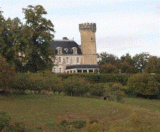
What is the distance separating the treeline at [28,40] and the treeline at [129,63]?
123 ft

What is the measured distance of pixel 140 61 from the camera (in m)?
106

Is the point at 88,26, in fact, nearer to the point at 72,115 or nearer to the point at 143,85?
the point at 143,85

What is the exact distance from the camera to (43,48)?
2034 inches

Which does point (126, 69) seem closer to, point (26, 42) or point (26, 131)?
point (26, 42)

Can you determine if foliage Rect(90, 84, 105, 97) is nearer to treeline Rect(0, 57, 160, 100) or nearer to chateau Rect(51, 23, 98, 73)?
treeline Rect(0, 57, 160, 100)

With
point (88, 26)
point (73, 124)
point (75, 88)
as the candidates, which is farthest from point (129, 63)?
point (73, 124)

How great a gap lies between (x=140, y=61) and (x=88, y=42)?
18.4m

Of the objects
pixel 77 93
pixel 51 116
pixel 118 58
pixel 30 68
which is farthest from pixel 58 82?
pixel 118 58

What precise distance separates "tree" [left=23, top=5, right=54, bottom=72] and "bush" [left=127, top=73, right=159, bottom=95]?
642 inches

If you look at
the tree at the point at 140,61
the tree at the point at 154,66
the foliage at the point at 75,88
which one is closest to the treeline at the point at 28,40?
the foliage at the point at 75,88

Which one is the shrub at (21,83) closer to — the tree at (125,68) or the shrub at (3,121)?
the shrub at (3,121)

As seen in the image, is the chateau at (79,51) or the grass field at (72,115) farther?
the chateau at (79,51)

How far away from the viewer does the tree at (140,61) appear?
10606 centimetres

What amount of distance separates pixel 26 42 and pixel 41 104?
59.2 ft
